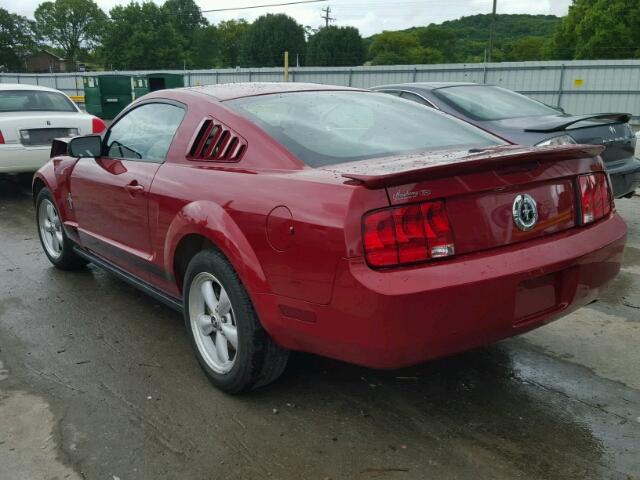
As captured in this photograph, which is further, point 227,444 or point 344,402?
point 344,402

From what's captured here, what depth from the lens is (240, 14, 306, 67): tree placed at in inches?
3521

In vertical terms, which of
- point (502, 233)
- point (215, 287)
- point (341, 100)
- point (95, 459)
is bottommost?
point (95, 459)

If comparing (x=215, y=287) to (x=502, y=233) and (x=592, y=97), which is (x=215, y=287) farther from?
(x=592, y=97)

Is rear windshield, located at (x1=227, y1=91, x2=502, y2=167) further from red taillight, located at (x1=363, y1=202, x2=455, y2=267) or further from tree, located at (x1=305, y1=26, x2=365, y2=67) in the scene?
tree, located at (x1=305, y1=26, x2=365, y2=67)

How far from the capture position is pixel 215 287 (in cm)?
318

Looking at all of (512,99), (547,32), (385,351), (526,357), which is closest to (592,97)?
(512,99)

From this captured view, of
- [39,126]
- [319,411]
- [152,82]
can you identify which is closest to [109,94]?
[152,82]

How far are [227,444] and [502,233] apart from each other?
1.45 meters

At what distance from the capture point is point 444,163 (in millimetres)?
→ 2438

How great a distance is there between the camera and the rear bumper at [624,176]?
6031 mm

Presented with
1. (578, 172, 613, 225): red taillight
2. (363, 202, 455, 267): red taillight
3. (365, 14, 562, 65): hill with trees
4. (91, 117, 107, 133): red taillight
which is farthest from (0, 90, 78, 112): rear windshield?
(365, 14, 562, 65): hill with trees

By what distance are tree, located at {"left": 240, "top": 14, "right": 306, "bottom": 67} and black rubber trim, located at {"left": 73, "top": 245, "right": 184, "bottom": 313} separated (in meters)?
87.4

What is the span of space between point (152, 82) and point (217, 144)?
21423 mm

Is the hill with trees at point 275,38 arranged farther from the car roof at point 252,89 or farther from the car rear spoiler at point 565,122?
the car roof at point 252,89
